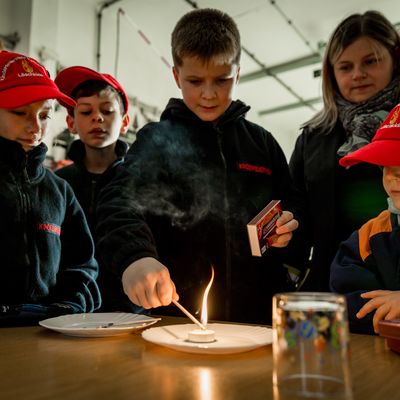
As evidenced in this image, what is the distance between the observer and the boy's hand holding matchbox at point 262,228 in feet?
3.40

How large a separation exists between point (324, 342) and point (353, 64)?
132cm

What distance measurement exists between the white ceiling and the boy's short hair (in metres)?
3.17

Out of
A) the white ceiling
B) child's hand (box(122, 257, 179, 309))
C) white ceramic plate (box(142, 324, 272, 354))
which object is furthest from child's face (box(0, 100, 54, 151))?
the white ceiling

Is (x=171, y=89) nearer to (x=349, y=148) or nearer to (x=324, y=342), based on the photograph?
(x=349, y=148)

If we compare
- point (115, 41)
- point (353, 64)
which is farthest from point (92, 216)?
point (115, 41)

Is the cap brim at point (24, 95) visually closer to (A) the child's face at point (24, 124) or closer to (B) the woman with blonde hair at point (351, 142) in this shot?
(A) the child's face at point (24, 124)

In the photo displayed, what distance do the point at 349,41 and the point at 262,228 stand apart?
3.02ft

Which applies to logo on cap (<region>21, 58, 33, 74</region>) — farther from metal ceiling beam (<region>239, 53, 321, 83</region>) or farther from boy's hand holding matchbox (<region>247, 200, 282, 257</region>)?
metal ceiling beam (<region>239, 53, 321, 83</region>)

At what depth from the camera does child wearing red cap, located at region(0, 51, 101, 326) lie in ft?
4.22

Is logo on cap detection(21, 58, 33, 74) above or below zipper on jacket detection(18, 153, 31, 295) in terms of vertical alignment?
above

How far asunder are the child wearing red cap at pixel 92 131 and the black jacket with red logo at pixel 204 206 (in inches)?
22.3

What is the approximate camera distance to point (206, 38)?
51.7 inches

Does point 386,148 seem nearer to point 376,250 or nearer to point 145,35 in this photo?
point 376,250

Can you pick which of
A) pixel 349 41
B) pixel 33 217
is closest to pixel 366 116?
pixel 349 41
